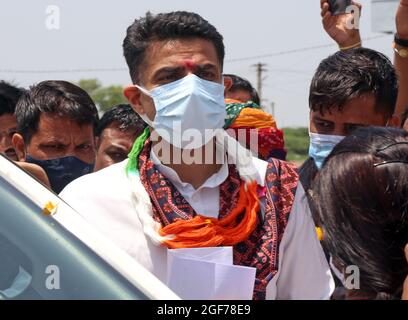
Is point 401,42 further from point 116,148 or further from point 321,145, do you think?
point 116,148

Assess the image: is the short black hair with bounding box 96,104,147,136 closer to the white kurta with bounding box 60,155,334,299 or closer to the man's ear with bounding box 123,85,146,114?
the man's ear with bounding box 123,85,146,114

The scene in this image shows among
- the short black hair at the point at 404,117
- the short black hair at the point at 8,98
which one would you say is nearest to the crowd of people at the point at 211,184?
the short black hair at the point at 404,117

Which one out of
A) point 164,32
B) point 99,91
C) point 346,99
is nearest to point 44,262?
point 164,32

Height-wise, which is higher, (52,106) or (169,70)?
(169,70)

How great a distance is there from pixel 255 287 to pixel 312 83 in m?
1.52

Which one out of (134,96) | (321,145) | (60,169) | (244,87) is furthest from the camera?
(244,87)

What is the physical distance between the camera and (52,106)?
13.9 feet

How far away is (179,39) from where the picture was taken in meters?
2.97

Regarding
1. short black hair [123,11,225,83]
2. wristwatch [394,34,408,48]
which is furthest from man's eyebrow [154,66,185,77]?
wristwatch [394,34,408,48]

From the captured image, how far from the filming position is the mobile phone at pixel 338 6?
4.28 metres

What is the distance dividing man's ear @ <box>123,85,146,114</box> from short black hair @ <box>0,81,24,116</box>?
6.46ft

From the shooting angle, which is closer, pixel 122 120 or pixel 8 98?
pixel 122 120

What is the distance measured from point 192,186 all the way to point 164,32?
62 centimetres

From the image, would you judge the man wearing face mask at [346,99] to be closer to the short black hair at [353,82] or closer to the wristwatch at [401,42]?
the short black hair at [353,82]
